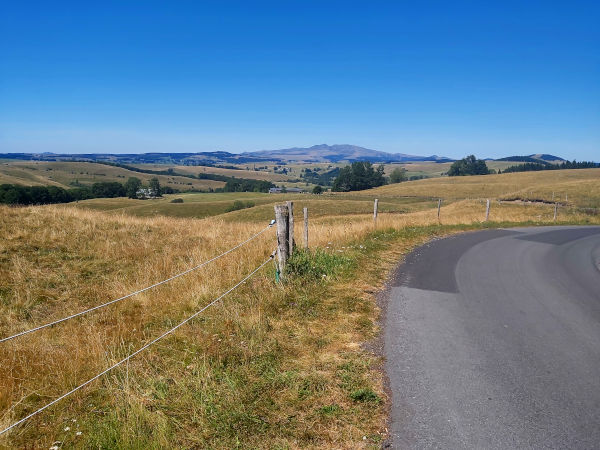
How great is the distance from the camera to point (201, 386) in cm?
441

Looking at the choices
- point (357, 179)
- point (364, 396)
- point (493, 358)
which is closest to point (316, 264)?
point (493, 358)

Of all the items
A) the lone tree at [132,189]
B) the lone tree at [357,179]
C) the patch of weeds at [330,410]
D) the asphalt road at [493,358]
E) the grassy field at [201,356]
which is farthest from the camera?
the lone tree at [357,179]

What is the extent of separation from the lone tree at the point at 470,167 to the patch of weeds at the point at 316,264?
173m

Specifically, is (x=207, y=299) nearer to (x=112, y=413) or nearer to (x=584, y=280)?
(x=112, y=413)

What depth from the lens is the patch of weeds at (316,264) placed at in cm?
909

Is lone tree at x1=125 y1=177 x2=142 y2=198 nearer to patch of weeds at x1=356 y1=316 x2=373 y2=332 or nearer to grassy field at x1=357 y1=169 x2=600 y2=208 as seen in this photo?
grassy field at x1=357 y1=169 x2=600 y2=208

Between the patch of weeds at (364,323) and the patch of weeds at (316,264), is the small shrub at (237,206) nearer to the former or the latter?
the patch of weeds at (316,264)

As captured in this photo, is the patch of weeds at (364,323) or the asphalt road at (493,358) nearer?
the asphalt road at (493,358)

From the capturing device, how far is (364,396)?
4387mm

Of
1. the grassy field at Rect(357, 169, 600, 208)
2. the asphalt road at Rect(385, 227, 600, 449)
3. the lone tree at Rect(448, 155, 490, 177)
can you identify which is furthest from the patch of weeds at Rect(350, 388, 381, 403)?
the lone tree at Rect(448, 155, 490, 177)

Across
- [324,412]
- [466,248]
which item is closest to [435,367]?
[324,412]

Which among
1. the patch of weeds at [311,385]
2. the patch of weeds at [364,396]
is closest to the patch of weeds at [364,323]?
the patch of weeds at [311,385]

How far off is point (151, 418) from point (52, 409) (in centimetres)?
121

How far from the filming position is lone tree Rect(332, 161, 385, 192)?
139 m
